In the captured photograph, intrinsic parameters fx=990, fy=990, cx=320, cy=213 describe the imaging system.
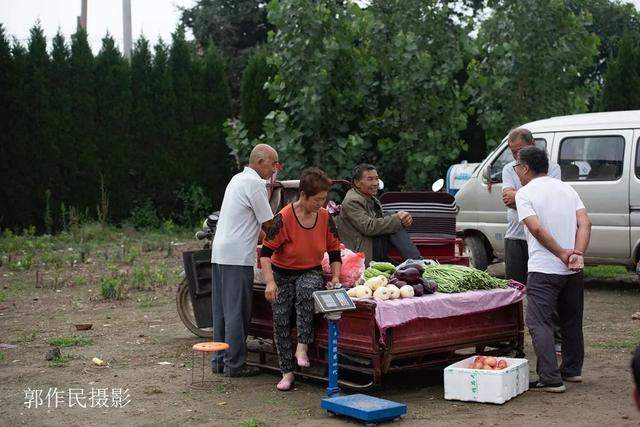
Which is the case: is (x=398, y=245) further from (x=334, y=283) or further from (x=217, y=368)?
(x=217, y=368)

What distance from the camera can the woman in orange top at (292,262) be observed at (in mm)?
8109

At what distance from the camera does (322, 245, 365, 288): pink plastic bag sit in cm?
840

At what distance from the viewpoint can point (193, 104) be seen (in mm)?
21359

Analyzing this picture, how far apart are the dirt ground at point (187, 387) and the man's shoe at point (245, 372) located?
0.07 m

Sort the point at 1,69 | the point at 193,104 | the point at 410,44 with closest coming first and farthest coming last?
the point at 410,44 → the point at 1,69 → the point at 193,104

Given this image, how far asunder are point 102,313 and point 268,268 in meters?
4.61

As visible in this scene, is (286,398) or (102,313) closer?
(286,398)

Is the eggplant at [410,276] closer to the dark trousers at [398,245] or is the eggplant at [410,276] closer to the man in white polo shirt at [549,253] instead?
the man in white polo shirt at [549,253]

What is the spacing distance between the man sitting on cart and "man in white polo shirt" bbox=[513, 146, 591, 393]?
176 centimetres

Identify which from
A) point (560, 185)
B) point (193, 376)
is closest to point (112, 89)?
point (193, 376)

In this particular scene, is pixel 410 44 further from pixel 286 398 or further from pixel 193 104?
pixel 286 398

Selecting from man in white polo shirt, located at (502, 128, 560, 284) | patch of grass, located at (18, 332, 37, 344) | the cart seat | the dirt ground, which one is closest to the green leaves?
the cart seat

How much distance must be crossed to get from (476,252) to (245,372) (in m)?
6.17

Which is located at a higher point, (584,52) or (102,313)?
(584,52)
